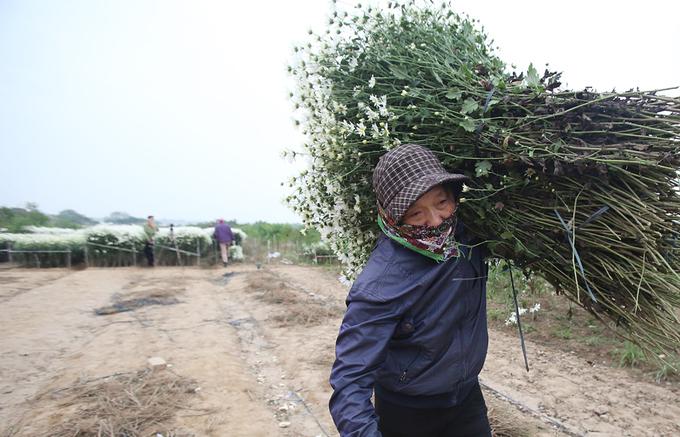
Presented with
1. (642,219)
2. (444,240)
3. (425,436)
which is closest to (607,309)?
(642,219)

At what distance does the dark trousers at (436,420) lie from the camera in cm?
163

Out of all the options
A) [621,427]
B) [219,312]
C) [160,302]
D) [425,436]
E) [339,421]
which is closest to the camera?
[339,421]

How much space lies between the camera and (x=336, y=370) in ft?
4.46

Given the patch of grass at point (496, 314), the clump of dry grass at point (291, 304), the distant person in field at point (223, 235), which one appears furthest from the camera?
the distant person in field at point (223, 235)

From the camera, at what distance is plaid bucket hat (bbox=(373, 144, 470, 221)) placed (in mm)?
1447

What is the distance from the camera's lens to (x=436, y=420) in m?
1.65

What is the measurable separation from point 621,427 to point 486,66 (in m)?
3.51

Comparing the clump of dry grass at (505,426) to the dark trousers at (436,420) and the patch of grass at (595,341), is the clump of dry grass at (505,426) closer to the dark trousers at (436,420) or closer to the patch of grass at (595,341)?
the dark trousers at (436,420)

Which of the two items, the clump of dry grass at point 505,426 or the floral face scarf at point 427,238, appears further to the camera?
the clump of dry grass at point 505,426

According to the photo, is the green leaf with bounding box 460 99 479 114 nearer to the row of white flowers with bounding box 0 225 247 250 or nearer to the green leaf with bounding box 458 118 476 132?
the green leaf with bounding box 458 118 476 132

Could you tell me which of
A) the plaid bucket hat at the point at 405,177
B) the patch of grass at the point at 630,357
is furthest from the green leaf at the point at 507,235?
the patch of grass at the point at 630,357

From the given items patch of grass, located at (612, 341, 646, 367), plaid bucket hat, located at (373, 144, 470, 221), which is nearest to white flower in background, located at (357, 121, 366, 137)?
plaid bucket hat, located at (373, 144, 470, 221)

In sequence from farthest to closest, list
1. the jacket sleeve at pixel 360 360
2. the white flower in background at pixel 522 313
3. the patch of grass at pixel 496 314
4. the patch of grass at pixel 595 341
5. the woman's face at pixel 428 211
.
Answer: the patch of grass at pixel 496 314, the white flower in background at pixel 522 313, the patch of grass at pixel 595 341, the woman's face at pixel 428 211, the jacket sleeve at pixel 360 360

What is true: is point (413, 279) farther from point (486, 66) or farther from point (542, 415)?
point (542, 415)
